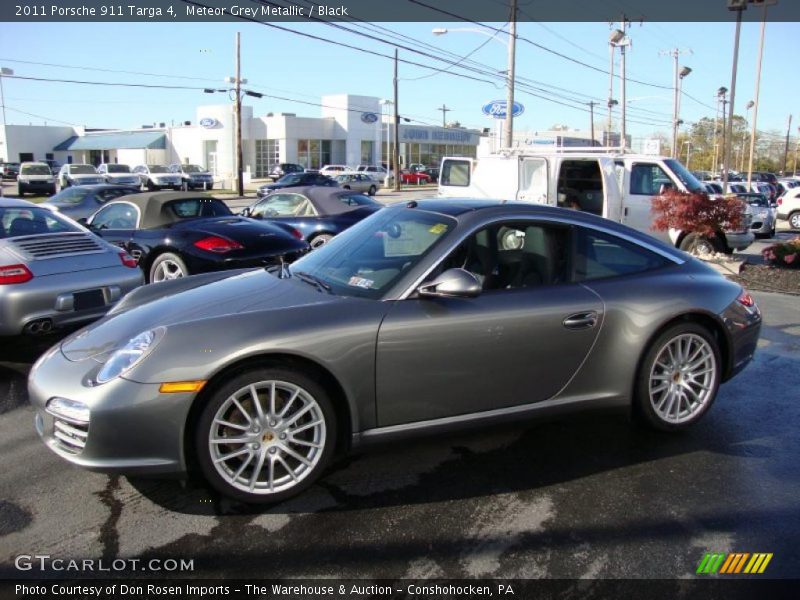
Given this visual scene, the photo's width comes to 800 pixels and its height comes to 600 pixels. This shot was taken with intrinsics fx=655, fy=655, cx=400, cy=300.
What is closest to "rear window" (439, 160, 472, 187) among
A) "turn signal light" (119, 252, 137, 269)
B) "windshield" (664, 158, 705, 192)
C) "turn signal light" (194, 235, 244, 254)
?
"windshield" (664, 158, 705, 192)

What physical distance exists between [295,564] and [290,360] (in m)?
0.94

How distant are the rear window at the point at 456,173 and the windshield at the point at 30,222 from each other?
997 cm

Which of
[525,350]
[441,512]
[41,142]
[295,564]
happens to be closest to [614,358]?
[525,350]

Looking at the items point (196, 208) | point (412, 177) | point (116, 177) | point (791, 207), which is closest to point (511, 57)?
point (791, 207)

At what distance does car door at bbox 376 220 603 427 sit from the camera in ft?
11.2

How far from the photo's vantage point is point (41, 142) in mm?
76625

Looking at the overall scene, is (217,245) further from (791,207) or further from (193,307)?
(791,207)

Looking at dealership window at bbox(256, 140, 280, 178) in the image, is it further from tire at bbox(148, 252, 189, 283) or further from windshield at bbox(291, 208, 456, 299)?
windshield at bbox(291, 208, 456, 299)

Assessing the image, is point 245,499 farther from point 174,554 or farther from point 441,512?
point 441,512

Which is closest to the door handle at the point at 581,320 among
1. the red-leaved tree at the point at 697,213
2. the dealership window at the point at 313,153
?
the red-leaved tree at the point at 697,213

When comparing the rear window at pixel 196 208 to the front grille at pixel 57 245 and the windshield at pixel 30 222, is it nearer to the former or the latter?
the windshield at pixel 30 222

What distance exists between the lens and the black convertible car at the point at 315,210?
11656 millimetres

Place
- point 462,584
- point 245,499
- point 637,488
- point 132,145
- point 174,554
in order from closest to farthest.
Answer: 1. point 462,584
2. point 174,554
3. point 245,499
4. point 637,488
5. point 132,145

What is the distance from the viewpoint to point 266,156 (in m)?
68.9
